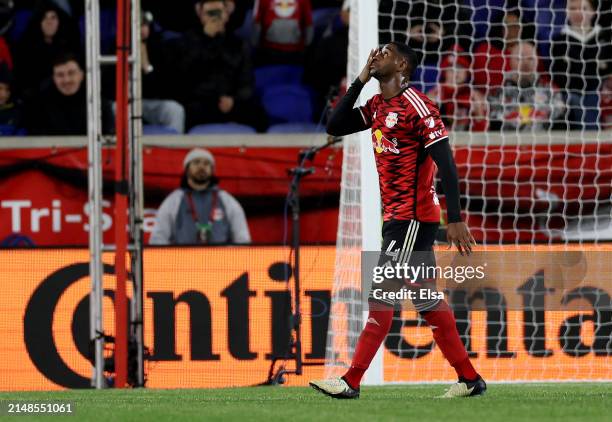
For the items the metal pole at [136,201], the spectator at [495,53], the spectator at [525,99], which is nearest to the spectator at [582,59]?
the spectator at [525,99]

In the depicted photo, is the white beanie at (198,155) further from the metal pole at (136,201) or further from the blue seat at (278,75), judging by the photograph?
the blue seat at (278,75)

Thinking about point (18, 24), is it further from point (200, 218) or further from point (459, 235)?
point (459, 235)

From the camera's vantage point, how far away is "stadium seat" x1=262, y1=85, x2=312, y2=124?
15.1 m

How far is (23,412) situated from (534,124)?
24.9ft

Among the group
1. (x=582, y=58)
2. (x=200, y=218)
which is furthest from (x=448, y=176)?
(x=582, y=58)

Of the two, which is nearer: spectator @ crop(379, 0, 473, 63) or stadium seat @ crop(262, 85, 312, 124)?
spectator @ crop(379, 0, 473, 63)

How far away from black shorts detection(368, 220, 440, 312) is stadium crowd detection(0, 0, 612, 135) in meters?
5.31

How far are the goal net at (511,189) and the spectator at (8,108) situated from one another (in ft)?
12.7

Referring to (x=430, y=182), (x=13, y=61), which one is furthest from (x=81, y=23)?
(x=430, y=182)

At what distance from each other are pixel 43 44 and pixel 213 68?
1.92 meters

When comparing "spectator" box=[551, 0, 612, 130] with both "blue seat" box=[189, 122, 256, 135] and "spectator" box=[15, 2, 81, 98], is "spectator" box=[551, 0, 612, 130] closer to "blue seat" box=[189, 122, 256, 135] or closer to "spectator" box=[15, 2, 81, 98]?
"blue seat" box=[189, 122, 256, 135]

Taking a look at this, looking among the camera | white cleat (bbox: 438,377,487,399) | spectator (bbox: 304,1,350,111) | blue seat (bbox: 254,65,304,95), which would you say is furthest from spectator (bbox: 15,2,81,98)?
white cleat (bbox: 438,377,487,399)

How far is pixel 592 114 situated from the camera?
1408 cm

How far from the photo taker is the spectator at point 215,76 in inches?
588
